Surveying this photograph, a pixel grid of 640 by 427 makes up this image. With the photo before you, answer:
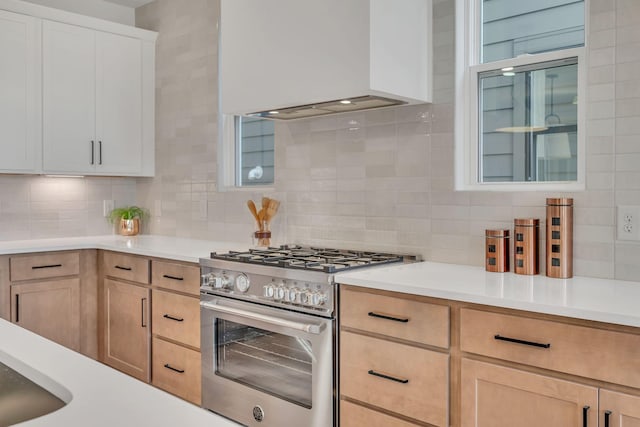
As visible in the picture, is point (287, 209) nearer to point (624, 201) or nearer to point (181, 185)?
point (181, 185)

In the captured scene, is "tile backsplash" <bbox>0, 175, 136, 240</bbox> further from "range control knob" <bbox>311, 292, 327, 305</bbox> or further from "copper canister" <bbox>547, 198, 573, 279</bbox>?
"copper canister" <bbox>547, 198, 573, 279</bbox>

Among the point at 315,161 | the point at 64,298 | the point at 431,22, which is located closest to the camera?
the point at 431,22

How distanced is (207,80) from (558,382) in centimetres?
302

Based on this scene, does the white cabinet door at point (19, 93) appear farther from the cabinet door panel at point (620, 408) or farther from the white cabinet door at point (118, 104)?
the cabinet door panel at point (620, 408)

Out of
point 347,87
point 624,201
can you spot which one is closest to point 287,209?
point 347,87

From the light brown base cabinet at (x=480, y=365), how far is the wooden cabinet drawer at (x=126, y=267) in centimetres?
154

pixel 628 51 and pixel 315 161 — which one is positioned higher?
pixel 628 51

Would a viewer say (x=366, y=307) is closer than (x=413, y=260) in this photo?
Yes

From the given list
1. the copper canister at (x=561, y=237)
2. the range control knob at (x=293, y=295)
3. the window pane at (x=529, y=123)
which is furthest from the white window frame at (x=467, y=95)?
the range control knob at (x=293, y=295)

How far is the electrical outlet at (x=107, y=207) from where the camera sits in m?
4.40

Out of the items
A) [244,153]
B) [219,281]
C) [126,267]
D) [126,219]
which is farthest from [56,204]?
[219,281]

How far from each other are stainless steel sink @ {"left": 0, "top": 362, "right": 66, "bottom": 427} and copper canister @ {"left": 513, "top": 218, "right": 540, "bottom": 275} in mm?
1865

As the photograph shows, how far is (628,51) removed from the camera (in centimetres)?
215

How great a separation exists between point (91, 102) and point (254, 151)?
4.09 ft
